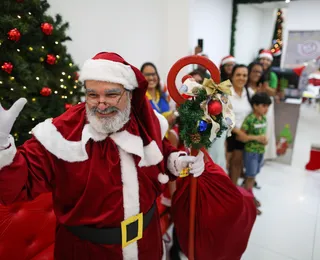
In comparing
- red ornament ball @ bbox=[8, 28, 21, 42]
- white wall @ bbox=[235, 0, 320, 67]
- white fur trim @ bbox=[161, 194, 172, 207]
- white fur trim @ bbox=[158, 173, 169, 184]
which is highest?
white wall @ bbox=[235, 0, 320, 67]

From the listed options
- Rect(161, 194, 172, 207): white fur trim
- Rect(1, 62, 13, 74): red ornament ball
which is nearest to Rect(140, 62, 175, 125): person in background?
Rect(161, 194, 172, 207): white fur trim

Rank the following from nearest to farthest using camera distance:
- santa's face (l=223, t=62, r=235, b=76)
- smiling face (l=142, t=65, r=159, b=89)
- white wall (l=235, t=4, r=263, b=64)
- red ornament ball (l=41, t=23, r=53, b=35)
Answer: red ornament ball (l=41, t=23, r=53, b=35) < smiling face (l=142, t=65, r=159, b=89) < santa's face (l=223, t=62, r=235, b=76) < white wall (l=235, t=4, r=263, b=64)

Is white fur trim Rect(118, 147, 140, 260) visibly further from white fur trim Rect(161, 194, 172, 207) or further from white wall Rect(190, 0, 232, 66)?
white wall Rect(190, 0, 232, 66)

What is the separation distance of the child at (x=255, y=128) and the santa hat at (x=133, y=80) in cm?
151

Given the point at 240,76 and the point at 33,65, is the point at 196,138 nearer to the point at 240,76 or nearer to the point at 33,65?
the point at 33,65

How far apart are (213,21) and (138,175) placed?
5368mm

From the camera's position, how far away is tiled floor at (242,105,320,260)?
7.66 ft

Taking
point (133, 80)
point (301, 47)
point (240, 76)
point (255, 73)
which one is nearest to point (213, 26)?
point (301, 47)

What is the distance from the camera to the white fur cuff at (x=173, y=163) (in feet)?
4.78

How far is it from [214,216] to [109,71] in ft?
3.51

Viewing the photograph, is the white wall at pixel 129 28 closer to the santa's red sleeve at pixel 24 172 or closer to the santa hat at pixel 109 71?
the santa hat at pixel 109 71

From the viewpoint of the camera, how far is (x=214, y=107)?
125 centimetres

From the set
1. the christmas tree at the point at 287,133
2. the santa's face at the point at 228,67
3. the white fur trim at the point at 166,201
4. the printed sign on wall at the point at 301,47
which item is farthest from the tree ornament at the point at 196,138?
the printed sign on wall at the point at 301,47

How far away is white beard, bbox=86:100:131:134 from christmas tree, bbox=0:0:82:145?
1022mm
